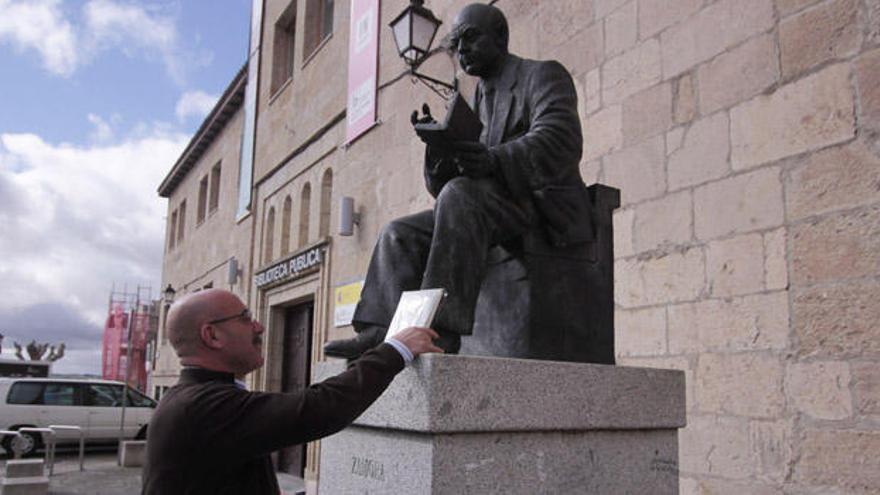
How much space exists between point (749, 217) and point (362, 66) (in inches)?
269

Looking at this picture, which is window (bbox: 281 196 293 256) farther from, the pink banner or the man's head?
the man's head

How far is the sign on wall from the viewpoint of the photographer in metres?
9.21

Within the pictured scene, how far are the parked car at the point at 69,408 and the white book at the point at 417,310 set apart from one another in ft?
46.2

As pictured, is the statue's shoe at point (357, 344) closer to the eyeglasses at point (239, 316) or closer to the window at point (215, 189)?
the eyeglasses at point (239, 316)

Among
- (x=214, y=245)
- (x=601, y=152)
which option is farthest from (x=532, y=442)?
(x=214, y=245)

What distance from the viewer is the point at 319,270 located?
10688mm

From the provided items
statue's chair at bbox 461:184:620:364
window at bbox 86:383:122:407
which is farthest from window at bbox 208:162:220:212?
statue's chair at bbox 461:184:620:364

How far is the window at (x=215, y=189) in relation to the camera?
19.1m

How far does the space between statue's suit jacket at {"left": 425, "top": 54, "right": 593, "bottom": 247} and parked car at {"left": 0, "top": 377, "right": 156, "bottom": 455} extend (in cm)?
1384

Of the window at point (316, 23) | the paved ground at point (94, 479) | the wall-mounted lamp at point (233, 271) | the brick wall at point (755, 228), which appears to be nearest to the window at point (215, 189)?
the wall-mounted lamp at point (233, 271)

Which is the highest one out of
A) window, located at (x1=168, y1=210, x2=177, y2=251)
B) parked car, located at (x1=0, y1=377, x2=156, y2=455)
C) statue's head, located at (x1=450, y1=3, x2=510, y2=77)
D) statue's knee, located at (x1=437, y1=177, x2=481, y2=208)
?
window, located at (x1=168, y1=210, x2=177, y2=251)

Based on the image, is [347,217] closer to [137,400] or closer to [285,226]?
[285,226]

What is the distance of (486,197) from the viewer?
2510 mm

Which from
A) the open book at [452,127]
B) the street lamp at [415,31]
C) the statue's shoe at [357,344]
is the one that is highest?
the street lamp at [415,31]
